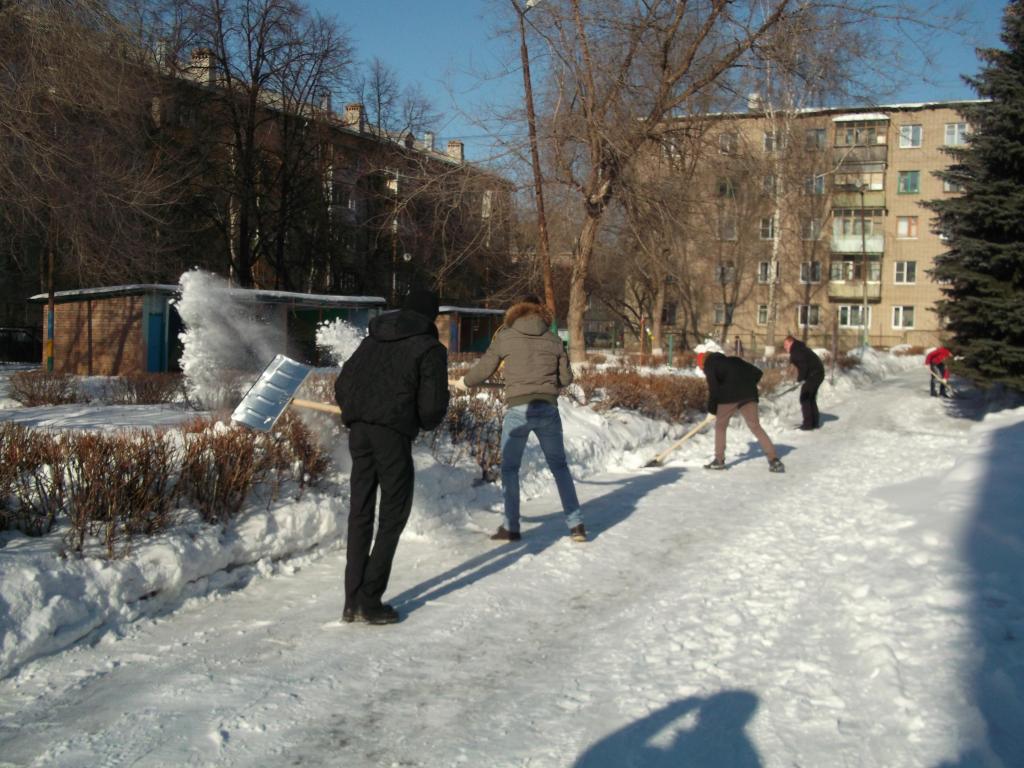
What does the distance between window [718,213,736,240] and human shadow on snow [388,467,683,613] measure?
1171 inches

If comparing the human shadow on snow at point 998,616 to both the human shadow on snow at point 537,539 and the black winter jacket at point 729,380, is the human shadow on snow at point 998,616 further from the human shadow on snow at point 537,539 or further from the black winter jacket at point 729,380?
the black winter jacket at point 729,380

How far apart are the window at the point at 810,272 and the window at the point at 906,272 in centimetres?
1001

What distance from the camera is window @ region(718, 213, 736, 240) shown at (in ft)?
131

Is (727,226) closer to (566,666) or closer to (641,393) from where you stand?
(641,393)

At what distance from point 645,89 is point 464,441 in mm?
10640

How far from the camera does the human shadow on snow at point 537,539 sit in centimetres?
580

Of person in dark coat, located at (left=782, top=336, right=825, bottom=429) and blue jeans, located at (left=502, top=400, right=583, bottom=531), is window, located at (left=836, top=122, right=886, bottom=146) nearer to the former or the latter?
A: person in dark coat, located at (left=782, top=336, right=825, bottom=429)

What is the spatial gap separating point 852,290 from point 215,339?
58.0 m

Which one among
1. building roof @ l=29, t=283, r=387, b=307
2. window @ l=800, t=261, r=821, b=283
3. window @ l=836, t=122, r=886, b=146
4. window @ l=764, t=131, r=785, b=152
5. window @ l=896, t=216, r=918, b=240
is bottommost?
building roof @ l=29, t=283, r=387, b=307

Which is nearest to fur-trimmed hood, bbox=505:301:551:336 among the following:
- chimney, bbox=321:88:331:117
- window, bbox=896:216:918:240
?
chimney, bbox=321:88:331:117

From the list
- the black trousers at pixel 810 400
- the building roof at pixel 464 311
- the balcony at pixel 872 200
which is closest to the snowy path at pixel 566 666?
the black trousers at pixel 810 400

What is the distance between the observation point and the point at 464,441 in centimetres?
928

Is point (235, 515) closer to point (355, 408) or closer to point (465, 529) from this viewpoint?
point (355, 408)

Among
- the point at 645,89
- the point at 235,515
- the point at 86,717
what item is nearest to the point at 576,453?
the point at 235,515
